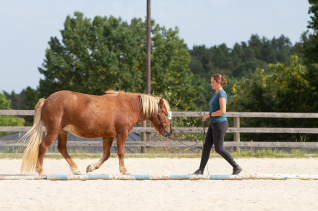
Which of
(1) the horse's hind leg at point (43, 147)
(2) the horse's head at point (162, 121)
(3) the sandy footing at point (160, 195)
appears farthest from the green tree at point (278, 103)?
(1) the horse's hind leg at point (43, 147)

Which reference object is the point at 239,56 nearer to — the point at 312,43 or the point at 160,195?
the point at 312,43

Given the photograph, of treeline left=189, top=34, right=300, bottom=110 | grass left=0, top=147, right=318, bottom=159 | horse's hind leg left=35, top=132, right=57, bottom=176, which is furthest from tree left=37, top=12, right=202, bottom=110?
treeline left=189, top=34, right=300, bottom=110

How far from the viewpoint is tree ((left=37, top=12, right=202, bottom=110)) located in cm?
3453

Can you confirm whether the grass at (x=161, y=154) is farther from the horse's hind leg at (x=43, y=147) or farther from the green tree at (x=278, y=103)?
the green tree at (x=278, y=103)

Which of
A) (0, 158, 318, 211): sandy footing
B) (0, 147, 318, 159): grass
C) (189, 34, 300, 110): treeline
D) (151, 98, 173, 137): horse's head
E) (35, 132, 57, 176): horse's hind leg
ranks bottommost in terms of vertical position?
(0, 147, 318, 159): grass

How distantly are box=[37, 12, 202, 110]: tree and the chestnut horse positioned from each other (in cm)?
2673

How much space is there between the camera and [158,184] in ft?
18.7

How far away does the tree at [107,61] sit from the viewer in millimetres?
34531

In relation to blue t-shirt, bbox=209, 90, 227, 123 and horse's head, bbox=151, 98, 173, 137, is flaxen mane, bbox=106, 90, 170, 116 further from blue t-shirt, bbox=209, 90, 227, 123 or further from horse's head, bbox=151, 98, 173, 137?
blue t-shirt, bbox=209, 90, 227, 123

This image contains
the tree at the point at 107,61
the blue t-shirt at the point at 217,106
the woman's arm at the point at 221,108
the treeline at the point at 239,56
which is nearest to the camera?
the woman's arm at the point at 221,108

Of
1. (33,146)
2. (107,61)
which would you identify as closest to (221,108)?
(33,146)

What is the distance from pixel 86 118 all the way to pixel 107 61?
94.7 feet

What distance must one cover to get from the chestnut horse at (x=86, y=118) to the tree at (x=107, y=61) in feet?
87.7

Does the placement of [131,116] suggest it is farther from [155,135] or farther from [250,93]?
[250,93]
